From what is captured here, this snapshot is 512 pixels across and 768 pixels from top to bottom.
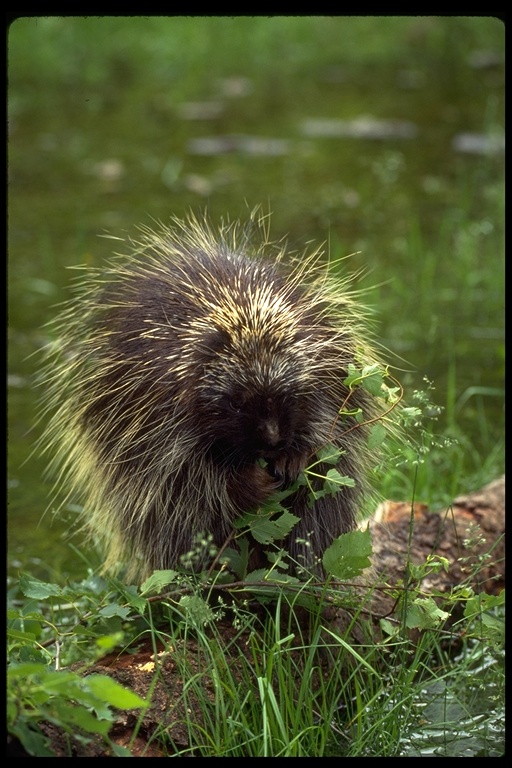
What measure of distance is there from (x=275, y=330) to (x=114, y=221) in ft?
17.7

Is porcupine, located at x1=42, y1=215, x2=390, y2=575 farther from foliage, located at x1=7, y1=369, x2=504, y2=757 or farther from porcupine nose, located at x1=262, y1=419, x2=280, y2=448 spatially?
foliage, located at x1=7, y1=369, x2=504, y2=757

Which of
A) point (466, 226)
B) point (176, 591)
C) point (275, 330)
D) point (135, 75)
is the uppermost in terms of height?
point (135, 75)

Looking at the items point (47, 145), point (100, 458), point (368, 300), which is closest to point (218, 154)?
point (47, 145)

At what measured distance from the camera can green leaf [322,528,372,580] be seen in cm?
337

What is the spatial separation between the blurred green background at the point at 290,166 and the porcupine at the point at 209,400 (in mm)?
747

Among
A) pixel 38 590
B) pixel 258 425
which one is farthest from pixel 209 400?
pixel 38 590

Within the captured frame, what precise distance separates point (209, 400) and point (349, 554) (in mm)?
616

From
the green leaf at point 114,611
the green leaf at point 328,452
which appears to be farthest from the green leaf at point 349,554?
the green leaf at point 114,611

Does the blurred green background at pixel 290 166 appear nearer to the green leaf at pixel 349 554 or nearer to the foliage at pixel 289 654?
the foliage at pixel 289 654

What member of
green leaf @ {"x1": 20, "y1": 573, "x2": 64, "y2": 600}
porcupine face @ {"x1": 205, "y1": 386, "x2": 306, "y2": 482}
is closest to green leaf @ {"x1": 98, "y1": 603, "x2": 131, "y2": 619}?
green leaf @ {"x1": 20, "y1": 573, "x2": 64, "y2": 600}

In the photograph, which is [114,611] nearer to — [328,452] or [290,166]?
[328,452]

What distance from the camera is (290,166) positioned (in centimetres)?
995

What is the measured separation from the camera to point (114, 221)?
873 centimetres

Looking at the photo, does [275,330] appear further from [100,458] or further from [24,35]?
[24,35]
